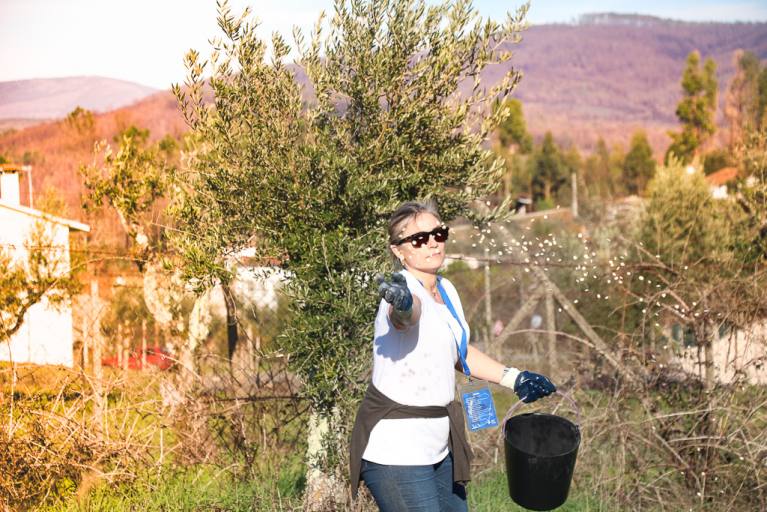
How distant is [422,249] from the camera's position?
124 inches

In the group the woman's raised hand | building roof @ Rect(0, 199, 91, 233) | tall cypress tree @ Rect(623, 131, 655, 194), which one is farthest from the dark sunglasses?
tall cypress tree @ Rect(623, 131, 655, 194)

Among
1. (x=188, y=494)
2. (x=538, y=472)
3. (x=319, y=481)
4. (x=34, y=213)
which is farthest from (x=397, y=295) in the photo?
(x=34, y=213)

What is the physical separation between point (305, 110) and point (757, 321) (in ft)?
13.2

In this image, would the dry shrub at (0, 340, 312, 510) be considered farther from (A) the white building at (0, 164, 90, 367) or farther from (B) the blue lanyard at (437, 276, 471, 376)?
(B) the blue lanyard at (437, 276, 471, 376)

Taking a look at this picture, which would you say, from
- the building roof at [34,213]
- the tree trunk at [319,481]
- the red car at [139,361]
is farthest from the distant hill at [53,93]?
the tree trunk at [319,481]

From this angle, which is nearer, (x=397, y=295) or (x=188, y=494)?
(x=397, y=295)

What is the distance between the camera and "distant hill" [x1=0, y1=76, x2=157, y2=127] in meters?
10.8

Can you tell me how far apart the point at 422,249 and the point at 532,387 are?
0.78 metres

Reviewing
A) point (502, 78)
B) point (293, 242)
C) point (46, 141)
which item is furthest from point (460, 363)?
point (46, 141)

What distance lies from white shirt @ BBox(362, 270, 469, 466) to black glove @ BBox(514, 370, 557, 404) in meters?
0.43

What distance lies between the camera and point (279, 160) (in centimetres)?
474

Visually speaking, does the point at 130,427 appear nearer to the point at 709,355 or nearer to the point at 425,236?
the point at 425,236

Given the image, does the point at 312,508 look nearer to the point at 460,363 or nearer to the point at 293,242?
the point at 293,242

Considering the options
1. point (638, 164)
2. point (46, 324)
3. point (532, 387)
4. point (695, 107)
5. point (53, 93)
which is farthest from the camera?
point (638, 164)
